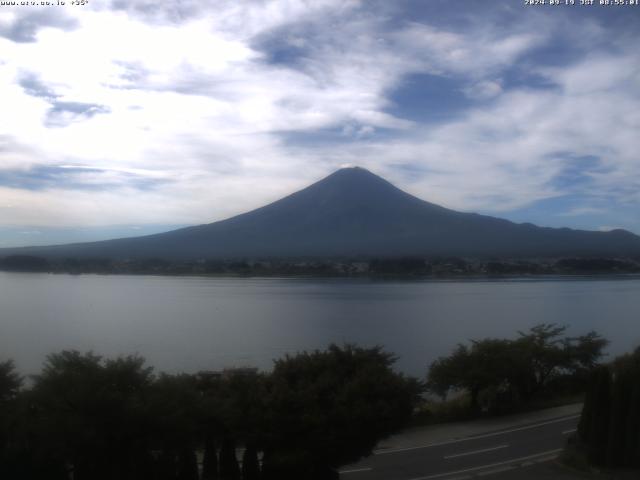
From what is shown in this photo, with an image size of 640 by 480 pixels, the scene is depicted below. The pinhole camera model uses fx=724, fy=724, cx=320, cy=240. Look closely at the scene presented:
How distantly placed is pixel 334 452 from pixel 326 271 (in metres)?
59.9

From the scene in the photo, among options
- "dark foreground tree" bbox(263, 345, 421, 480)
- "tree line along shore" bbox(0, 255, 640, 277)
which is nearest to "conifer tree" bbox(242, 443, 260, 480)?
"dark foreground tree" bbox(263, 345, 421, 480)

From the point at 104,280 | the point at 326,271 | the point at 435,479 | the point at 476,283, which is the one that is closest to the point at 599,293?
the point at 476,283

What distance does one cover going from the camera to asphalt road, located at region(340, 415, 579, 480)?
934 centimetres

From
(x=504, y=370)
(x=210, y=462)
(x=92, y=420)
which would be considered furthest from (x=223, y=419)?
(x=504, y=370)

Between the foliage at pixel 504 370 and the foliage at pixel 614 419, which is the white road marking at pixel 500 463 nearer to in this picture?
the foliage at pixel 614 419

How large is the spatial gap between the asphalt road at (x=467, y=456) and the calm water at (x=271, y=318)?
8.67 meters

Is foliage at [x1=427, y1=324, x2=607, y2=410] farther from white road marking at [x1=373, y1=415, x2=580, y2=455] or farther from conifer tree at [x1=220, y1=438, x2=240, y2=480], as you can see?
conifer tree at [x1=220, y1=438, x2=240, y2=480]

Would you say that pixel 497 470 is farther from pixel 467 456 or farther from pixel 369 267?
pixel 369 267

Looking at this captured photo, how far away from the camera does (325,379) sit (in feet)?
27.5

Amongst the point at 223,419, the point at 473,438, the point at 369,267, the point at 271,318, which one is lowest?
the point at 473,438

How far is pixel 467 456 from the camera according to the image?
10.3 metres

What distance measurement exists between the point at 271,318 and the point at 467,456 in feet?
78.9

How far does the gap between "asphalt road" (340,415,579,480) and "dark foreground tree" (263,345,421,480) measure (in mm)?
1202

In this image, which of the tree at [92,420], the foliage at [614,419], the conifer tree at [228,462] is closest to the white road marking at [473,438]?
the foliage at [614,419]
